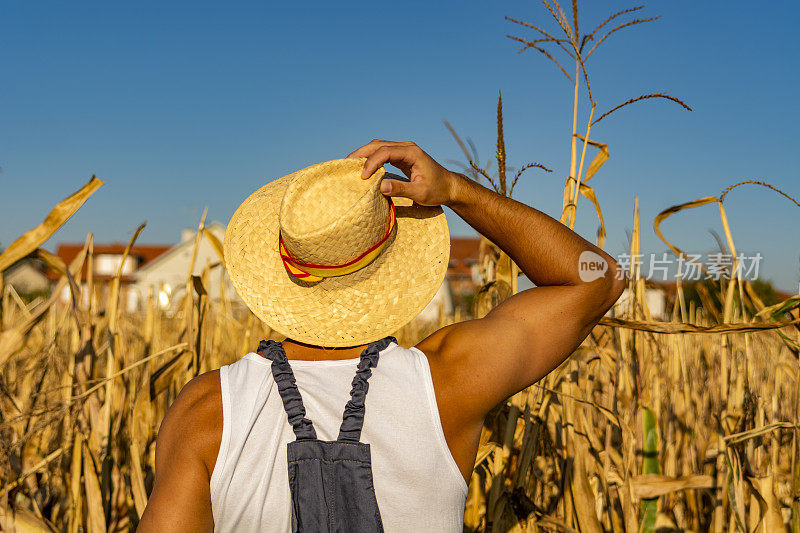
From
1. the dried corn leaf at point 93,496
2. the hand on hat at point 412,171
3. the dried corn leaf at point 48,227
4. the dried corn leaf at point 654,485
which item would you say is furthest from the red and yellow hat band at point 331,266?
the dried corn leaf at point 654,485

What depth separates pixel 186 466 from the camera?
1559mm

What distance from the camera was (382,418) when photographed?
161 centimetres

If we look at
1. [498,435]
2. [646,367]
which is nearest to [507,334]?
[498,435]

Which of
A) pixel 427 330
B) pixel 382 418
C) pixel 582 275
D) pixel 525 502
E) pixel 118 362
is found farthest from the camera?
pixel 427 330

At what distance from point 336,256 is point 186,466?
67 cm

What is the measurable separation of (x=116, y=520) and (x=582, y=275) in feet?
6.63

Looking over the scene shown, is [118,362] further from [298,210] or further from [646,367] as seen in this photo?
[646,367]

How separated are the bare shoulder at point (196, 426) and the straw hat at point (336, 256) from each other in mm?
292

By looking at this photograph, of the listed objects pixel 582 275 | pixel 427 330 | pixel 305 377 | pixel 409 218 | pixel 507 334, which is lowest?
pixel 427 330

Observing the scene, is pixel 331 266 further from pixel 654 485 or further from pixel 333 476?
pixel 654 485

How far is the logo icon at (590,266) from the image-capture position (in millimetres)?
1821

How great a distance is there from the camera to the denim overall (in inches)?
62.2

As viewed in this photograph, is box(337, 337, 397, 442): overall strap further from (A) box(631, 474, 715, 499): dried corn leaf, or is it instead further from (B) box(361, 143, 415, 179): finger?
(A) box(631, 474, 715, 499): dried corn leaf

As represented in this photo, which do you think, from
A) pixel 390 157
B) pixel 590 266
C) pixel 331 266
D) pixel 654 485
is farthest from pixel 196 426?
pixel 654 485
